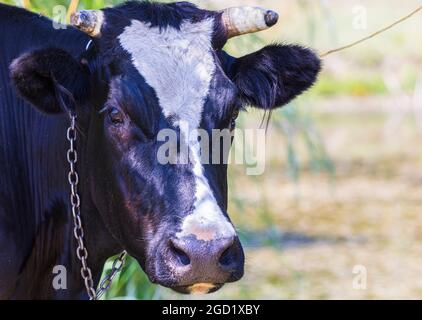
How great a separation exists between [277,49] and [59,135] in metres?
1.08

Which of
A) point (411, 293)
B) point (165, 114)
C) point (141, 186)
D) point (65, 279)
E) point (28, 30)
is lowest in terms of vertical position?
point (411, 293)

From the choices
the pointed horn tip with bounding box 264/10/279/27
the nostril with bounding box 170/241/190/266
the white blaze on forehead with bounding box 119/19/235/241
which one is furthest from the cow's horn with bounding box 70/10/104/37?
the nostril with bounding box 170/241/190/266

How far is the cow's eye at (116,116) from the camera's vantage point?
439 cm

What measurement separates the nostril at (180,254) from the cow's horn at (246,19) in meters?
1.11

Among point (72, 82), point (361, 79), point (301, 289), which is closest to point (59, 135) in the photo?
point (72, 82)

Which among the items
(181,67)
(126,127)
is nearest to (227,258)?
(126,127)

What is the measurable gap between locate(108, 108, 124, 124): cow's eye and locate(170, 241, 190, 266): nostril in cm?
64

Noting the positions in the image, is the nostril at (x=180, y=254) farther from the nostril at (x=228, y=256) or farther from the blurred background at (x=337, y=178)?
the blurred background at (x=337, y=178)

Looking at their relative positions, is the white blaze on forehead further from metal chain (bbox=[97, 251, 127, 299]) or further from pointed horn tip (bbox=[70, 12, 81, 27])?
metal chain (bbox=[97, 251, 127, 299])

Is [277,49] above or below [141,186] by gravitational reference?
above

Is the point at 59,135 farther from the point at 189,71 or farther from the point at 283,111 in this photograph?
the point at 283,111

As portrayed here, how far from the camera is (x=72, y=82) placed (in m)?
4.55

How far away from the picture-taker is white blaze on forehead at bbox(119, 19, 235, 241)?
422 centimetres

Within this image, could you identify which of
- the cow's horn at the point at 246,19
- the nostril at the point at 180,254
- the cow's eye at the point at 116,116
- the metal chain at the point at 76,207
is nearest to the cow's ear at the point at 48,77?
the metal chain at the point at 76,207
